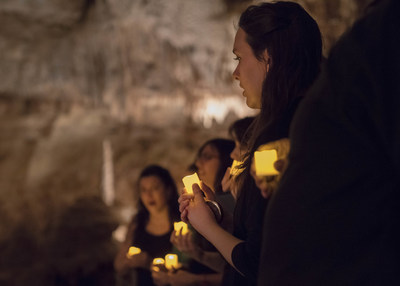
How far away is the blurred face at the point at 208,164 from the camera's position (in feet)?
6.98

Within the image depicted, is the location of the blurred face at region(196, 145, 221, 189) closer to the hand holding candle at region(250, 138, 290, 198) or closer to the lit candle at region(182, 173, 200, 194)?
the lit candle at region(182, 173, 200, 194)

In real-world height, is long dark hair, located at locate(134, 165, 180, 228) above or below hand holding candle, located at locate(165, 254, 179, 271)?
above

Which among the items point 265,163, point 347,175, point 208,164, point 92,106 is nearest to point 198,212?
point 265,163

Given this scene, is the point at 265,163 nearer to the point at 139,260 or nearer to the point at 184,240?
the point at 184,240

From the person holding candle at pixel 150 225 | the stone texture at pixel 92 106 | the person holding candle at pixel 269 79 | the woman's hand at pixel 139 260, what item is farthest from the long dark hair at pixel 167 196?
the stone texture at pixel 92 106

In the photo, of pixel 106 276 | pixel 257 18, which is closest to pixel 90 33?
pixel 106 276

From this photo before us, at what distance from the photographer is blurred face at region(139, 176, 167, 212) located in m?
2.41

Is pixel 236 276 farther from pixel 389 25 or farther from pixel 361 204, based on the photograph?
pixel 389 25

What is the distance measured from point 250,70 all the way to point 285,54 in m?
0.10

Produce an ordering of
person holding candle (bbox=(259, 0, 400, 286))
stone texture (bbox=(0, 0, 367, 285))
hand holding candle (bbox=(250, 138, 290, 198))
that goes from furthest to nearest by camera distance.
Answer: stone texture (bbox=(0, 0, 367, 285)) → hand holding candle (bbox=(250, 138, 290, 198)) → person holding candle (bbox=(259, 0, 400, 286))

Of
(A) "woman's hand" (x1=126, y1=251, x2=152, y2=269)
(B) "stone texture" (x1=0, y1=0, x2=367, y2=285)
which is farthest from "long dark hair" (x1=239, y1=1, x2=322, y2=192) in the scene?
(B) "stone texture" (x1=0, y1=0, x2=367, y2=285)

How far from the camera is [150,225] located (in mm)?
2379

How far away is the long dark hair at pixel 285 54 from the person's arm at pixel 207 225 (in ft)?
0.44

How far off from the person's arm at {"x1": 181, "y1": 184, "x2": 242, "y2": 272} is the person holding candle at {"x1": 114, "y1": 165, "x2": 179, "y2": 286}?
1174mm
